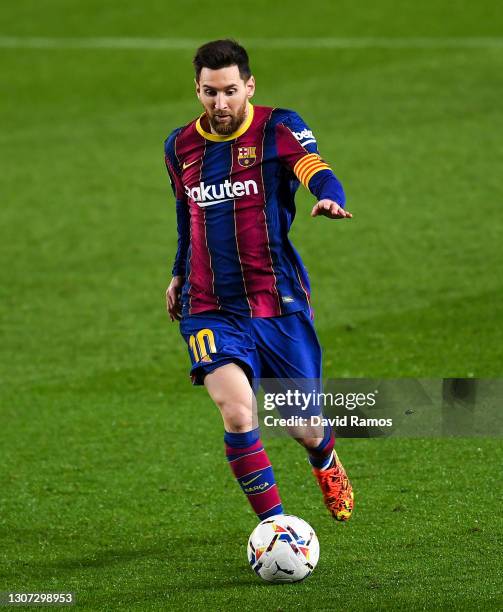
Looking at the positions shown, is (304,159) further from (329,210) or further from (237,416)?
(237,416)

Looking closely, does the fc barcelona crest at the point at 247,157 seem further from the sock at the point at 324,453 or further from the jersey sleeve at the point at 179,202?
the sock at the point at 324,453

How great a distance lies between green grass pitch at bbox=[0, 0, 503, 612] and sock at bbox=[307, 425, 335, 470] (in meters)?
0.33

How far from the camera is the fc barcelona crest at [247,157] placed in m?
5.86

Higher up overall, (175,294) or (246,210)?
(246,210)

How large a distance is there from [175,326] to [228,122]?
5.12 meters

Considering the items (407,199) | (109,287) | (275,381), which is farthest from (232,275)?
(407,199)

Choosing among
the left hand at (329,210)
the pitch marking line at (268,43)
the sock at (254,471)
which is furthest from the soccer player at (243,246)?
the pitch marking line at (268,43)

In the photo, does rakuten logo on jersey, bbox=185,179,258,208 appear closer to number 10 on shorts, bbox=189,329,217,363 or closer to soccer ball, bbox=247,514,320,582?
number 10 on shorts, bbox=189,329,217,363

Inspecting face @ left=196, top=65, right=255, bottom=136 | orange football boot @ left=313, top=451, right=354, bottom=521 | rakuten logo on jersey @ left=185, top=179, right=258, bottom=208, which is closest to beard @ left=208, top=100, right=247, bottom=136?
face @ left=196, top=65, right=255, bottom=136

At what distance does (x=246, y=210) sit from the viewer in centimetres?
587

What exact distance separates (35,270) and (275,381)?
683 cm

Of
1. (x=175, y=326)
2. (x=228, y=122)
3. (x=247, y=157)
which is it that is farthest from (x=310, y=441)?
(x=175, y=326)

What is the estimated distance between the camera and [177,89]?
19328 mm

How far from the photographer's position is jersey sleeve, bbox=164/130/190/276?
607 centimetres
